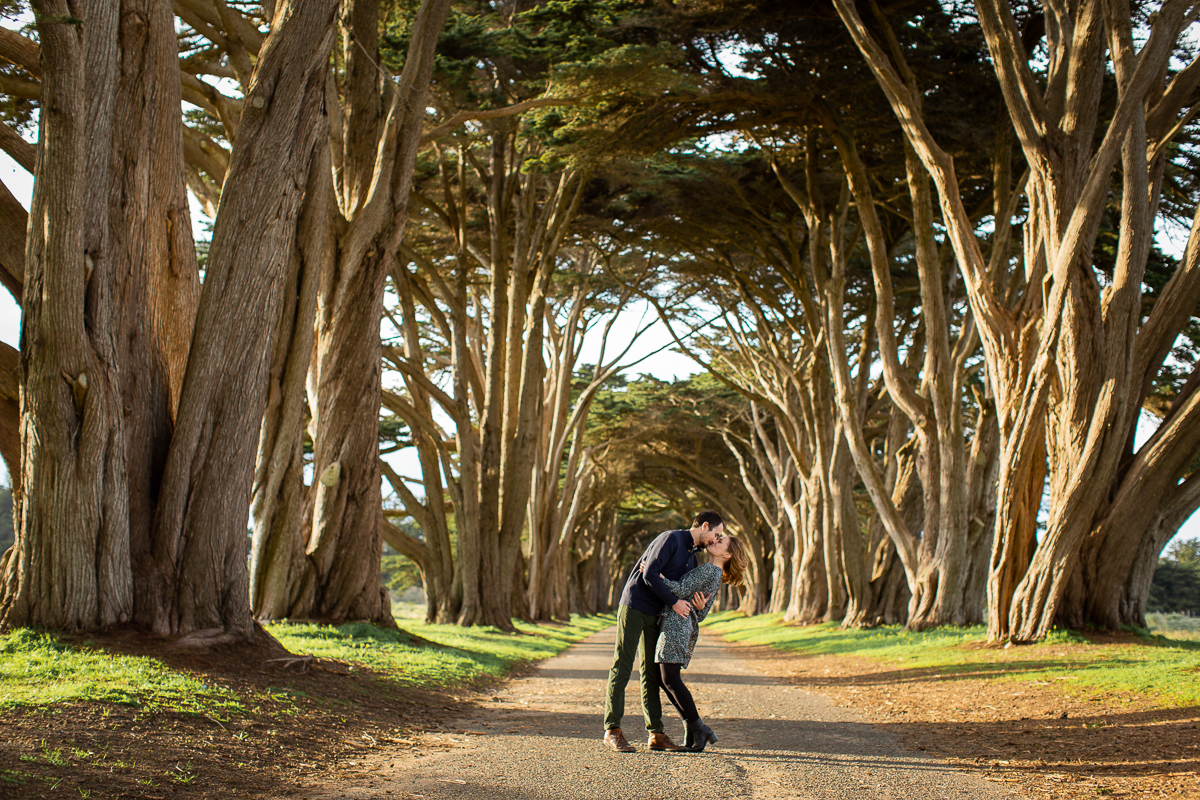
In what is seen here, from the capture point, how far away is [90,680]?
14.9ft

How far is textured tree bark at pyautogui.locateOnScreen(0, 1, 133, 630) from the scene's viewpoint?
5188 mm

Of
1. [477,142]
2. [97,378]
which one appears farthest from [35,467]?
[477,142]

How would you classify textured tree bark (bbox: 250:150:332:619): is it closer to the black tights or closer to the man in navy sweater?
the man in navy sweater

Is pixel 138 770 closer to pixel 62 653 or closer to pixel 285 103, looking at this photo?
pixel 62 653

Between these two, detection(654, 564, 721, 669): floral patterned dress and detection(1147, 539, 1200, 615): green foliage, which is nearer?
detection(654, 564, 721, 669): floral patterned dress

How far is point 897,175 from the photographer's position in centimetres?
1531

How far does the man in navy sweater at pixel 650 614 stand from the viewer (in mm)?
4879

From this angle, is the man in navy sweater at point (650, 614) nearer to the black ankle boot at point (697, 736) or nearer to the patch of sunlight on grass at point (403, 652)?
the black ankle boot at point (697, 736)

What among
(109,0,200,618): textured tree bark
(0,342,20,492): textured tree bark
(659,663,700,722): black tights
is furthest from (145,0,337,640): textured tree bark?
(659,663,700,722): black tights

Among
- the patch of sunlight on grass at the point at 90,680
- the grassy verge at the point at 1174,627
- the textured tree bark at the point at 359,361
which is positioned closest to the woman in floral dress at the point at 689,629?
the patch of sunlight on grass at the point at 90,680

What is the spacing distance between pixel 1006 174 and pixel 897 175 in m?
2.68

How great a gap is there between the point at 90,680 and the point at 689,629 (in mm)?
2910

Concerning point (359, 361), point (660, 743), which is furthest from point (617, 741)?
point (359, 361)

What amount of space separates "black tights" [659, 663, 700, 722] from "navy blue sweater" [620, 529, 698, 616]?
29 cm
